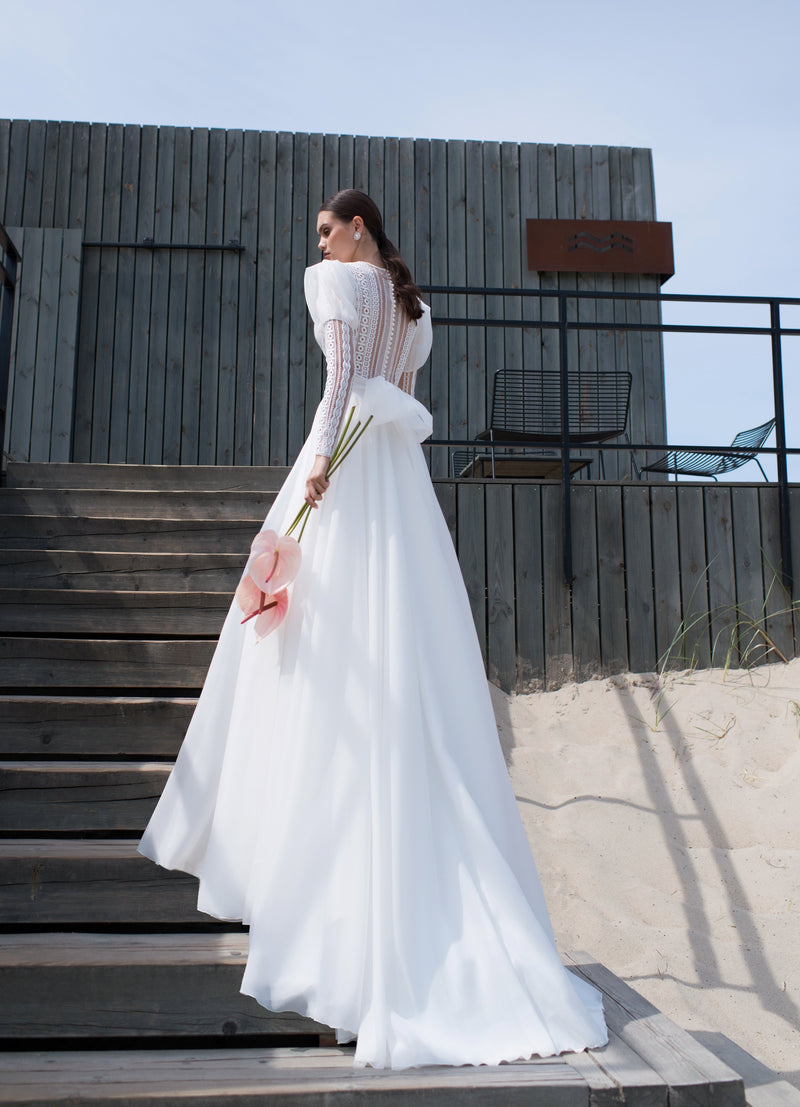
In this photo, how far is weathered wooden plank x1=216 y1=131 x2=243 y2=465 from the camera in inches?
237

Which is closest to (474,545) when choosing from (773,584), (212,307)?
(773,584)

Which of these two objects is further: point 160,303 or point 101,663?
point 160,303

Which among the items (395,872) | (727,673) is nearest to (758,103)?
(727,673)

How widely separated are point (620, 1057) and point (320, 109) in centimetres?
644

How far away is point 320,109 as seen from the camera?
20.1ft

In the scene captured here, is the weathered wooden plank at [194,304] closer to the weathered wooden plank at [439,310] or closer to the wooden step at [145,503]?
the weathered wooden plank at [439,310]

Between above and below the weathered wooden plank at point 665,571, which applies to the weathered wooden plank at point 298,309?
above

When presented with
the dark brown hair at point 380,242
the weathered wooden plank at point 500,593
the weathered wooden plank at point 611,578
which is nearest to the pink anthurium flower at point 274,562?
the dark brown hair at point 380,242

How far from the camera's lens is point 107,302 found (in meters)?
6.09

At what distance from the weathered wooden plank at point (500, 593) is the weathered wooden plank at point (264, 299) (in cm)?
280

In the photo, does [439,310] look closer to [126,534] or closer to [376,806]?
[126,534]

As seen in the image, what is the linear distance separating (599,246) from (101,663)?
5.26 m

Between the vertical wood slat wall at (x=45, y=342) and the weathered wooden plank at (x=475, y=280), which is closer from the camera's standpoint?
the vertical wood slat wall at (x=45, y=342)

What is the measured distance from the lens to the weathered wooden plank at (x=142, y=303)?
19.6ft
